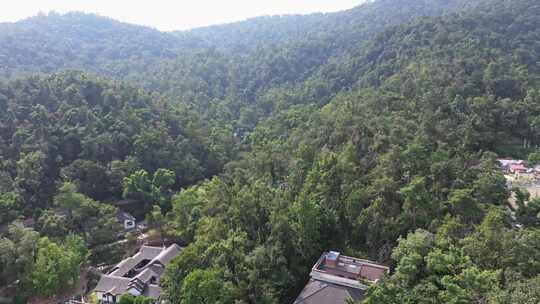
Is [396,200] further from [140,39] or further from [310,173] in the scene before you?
[140,39]

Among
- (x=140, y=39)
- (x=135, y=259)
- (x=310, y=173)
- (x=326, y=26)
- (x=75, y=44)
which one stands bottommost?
(x=135, y=259)

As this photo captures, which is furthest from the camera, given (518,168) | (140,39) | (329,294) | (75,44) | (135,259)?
(140,39)

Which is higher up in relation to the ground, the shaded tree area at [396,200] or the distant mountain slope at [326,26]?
the distant mountain slope at [326,26]

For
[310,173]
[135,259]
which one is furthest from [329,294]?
[135,259]

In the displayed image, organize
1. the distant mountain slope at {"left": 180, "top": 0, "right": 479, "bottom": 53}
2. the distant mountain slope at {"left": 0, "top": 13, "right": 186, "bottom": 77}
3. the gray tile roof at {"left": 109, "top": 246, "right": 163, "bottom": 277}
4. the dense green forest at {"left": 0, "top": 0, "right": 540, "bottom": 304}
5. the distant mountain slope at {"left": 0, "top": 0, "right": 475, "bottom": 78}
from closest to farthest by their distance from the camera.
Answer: the dense green forest at {"left": 0, "top": 0, "right": 540, "bottom": 304} < the gray tile roof at {"left": 109, "top": 246, "right": 163, "bottom": 277} < the distant mountain slope at {"left": 0, "top": 13, "right": 186, "bottom": 77} < the distant mountain slope at {"left": 0, "top": 0, "right": 475, "bottom": 78} < the distant mountain slope at {"left": 180, "top": 0, "right": 479, "bottom": 53}

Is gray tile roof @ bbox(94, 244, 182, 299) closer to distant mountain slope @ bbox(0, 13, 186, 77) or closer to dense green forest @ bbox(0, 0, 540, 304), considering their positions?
dense green forest @ bbox(0, 0, 540, 304)

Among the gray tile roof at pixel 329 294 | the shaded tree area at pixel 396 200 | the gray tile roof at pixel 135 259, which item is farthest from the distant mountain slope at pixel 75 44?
the gray tile roof at pixel 329 294

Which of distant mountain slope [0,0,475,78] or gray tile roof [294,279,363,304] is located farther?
distant mountain slope [0,0,475,78]

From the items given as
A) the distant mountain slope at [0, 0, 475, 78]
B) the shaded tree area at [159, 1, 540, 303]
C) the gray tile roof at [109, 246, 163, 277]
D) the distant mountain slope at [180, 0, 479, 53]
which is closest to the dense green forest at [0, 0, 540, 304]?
the shaded tree area at [159, 1, 540, 303]

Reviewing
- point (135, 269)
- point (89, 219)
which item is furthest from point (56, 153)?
point (135, 269)

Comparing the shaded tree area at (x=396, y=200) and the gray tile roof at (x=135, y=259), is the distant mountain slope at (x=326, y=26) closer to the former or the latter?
the shaded tree area at (x=396, y=200)
